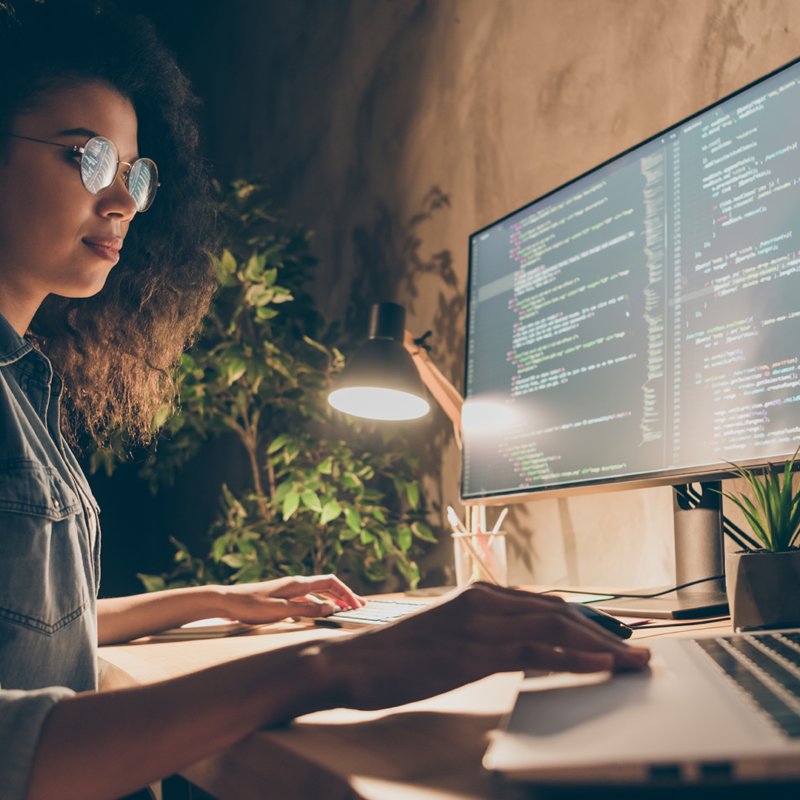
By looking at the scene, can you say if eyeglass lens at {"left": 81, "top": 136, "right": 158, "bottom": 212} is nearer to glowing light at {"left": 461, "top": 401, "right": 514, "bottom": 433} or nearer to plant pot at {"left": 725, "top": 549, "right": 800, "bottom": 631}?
glowing light at {"left": 461, "top": 401, "right": 514, "bottom": 433}

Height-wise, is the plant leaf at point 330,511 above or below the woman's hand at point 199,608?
above

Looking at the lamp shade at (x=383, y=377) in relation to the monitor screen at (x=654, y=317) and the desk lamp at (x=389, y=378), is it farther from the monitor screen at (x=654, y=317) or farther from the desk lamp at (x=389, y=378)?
the monitor screen at (x=654, y=317)

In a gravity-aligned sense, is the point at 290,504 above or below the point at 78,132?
below

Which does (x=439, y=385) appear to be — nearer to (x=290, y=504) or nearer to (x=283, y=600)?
(x=290, y=504)

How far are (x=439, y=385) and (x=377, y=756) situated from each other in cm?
100

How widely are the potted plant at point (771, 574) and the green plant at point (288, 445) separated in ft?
3.31

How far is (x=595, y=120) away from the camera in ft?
4.05

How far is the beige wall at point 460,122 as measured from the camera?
1.09m

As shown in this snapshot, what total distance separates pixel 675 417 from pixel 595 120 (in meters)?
0.73

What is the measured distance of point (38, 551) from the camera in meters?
0.58

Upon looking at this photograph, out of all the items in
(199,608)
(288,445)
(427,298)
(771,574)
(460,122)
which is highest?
(460,122)

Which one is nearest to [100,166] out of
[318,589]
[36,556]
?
[36,556]

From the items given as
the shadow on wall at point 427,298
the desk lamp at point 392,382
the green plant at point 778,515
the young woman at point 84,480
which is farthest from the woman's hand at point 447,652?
the shadow on wall at point 427,298

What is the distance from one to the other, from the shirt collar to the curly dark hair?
0.40m
